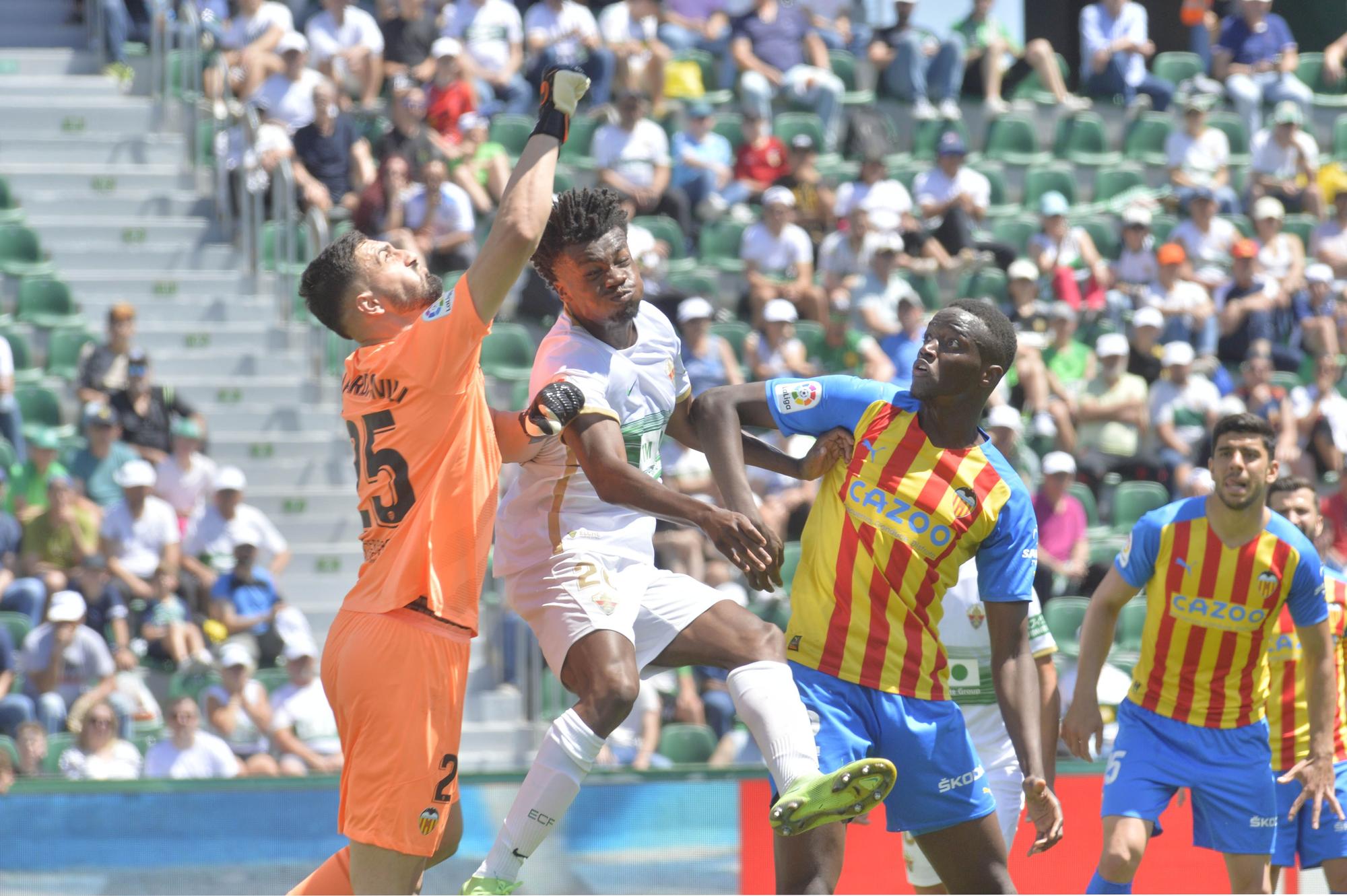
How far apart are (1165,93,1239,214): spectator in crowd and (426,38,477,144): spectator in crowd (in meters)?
6.65

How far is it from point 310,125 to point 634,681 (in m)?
9.40

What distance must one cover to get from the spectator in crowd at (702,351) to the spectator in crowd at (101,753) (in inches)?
179

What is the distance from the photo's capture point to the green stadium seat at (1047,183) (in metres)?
16.3

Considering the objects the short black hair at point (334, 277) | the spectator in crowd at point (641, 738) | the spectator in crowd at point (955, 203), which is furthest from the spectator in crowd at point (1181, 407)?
the short black hair at point (334, 277)

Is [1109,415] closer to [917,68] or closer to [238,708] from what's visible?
[917,68]

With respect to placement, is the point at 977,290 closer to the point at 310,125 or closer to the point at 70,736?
the point at 310,125

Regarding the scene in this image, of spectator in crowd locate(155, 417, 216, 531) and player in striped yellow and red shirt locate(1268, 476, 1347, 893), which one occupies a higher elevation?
player in striped yellow and red shirt locate(1268, 476, 1347, 893)

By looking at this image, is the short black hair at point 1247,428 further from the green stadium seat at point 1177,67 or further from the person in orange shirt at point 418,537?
the green stadium seat at point 1177,67

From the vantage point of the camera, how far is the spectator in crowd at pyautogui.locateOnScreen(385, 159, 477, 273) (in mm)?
13203

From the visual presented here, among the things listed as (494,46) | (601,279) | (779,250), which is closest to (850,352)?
(779,250)

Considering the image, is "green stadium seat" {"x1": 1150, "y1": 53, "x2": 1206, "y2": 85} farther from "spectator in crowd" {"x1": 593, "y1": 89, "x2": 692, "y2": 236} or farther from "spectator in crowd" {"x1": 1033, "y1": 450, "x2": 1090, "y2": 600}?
"spectator in crowd" {"x1": 1033, "y1": 450, "x2": 1090, "y2": 600}

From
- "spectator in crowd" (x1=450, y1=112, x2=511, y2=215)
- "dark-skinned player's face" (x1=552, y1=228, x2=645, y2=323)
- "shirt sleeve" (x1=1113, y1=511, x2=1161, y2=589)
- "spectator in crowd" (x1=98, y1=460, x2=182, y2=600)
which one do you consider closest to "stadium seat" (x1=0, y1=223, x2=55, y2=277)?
"spectator in crowd" (x1=98, y1=460, x2=182, y2=600)

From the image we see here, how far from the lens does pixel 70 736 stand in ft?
32.9

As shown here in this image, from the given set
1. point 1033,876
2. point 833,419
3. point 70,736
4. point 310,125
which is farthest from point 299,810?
point 310,125
